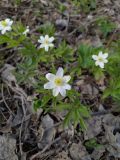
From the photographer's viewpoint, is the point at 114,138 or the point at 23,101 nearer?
the point at 114,138

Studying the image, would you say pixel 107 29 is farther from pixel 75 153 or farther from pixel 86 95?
pixel 75 153

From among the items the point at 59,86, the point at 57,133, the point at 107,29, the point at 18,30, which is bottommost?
the point at 57,133

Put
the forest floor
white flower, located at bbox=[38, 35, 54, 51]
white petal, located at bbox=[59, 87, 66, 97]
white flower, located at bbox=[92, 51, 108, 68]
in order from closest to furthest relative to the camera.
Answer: white petal, located at bbox=[59, 87, 66, 97]
the forest floor
white flower, located at bbox=[92, 51, 108, 68]
white flower, located at bbox=[38, 35, 54, 51]

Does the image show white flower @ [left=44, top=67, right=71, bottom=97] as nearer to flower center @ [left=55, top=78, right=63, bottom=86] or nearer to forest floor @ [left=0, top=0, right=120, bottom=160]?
flower center @ [left=55, top=78, right=63, bottom=86]

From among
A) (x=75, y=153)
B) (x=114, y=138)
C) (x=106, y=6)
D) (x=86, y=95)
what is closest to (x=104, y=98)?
(x=86, y=95)

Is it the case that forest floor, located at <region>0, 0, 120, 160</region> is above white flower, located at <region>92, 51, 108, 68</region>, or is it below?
below

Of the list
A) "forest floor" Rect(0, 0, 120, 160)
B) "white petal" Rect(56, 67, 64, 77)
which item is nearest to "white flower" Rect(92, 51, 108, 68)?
"forest floor" Rect(0, 0, 120, 160)
